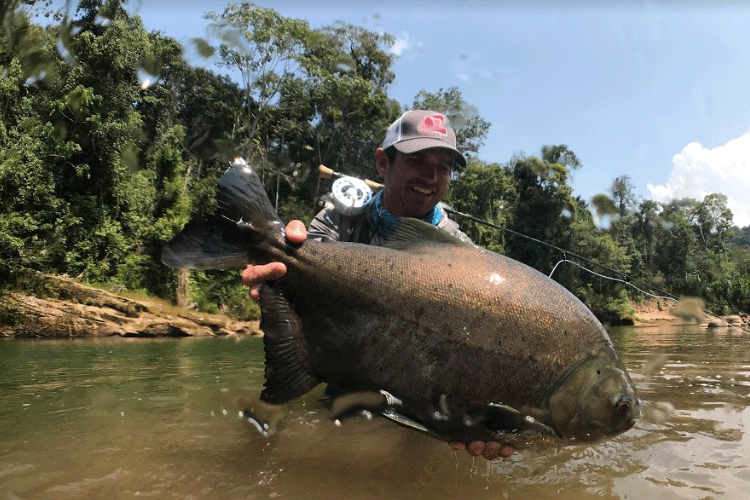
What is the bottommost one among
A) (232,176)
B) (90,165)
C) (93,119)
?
(232,176)

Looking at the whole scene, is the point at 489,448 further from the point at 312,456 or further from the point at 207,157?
the point at 207,157

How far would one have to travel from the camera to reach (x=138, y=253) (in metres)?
18.8

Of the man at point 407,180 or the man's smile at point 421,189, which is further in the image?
the man's smile at point 421,189

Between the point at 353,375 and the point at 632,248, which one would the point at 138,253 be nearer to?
the point at 353,375

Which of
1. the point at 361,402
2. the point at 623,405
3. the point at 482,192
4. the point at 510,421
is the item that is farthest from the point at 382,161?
the point at 482,192

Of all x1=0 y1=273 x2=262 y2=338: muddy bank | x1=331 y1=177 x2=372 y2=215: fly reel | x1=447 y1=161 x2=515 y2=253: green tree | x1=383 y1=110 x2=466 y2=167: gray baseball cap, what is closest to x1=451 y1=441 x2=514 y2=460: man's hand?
x1=383 y1=110 x2=466 y2=167: gray baseball cap

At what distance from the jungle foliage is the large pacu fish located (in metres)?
4.03

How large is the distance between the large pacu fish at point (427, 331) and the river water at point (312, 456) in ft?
1.19

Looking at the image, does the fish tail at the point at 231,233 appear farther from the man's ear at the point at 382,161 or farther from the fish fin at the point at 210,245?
the man's ear at the point at 382,161

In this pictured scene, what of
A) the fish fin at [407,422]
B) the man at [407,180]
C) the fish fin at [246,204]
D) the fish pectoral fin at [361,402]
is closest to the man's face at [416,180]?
the man at [407,180]

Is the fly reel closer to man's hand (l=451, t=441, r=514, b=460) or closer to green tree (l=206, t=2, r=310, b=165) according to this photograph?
man's hand (l=451, t=441, r=514, b=460)

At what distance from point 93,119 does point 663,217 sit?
44755mm

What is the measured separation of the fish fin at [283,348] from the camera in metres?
2.25

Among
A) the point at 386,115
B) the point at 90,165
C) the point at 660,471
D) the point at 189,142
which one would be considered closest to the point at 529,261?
the point at 386,115
